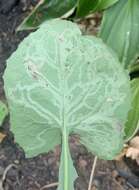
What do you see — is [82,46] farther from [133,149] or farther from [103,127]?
[133,149]

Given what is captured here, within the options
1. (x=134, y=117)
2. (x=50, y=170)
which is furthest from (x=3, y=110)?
(x=134, y=117)

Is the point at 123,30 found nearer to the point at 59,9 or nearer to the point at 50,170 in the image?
the point at 59,9

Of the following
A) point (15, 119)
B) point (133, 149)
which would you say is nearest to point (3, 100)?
point (133, 149)

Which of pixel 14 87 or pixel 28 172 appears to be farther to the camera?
pixel 28 172

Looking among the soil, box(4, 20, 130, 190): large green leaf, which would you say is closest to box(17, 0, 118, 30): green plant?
the soil

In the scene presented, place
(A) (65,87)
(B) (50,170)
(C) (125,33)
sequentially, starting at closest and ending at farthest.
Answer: (A) (65,87) → (B) (50,170) → (C) (125,33)

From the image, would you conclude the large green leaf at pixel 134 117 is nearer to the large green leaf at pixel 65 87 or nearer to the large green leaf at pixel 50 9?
the large green leaf at pixel 50 9
